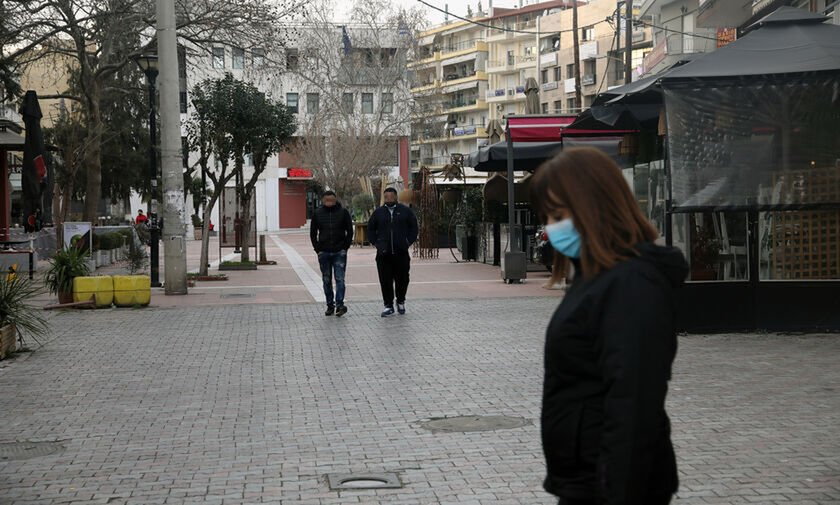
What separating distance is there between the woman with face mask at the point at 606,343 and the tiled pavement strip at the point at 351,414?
266 cm

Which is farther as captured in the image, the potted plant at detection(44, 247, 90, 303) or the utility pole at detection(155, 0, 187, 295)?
the utility pole at detection(155, 0, 187, 295)

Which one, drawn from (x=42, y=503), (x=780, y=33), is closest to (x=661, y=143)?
(x=780, y=33)

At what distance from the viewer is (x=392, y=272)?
572 inches

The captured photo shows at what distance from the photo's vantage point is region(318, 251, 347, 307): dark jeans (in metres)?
14.5

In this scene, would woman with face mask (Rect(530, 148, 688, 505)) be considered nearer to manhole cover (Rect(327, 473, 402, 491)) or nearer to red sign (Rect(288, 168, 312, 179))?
manhole cover (Rect(327, 473, 402, 491))

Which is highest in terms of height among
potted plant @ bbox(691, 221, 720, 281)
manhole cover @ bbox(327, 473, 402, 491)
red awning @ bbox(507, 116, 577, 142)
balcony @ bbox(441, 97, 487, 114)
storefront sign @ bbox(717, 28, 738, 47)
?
balcony @ bbox(441, 97, 487, 114)

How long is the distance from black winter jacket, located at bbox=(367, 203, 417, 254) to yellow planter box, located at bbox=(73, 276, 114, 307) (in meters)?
4.47

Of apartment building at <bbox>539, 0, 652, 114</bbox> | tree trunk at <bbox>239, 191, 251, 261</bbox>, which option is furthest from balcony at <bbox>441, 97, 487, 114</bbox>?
tree trunk at <bbox>239, 191, 251, 261</bbox>

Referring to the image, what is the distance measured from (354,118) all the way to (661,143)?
42.4m

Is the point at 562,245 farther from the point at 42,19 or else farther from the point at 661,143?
the point at 42,19

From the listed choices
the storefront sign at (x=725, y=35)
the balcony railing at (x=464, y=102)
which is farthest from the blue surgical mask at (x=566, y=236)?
the balcony railing at (x=464, y=102)

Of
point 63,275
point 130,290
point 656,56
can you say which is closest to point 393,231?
point 130,290

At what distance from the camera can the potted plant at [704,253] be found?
1207 centimetres

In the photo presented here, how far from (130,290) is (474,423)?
10.3 m
